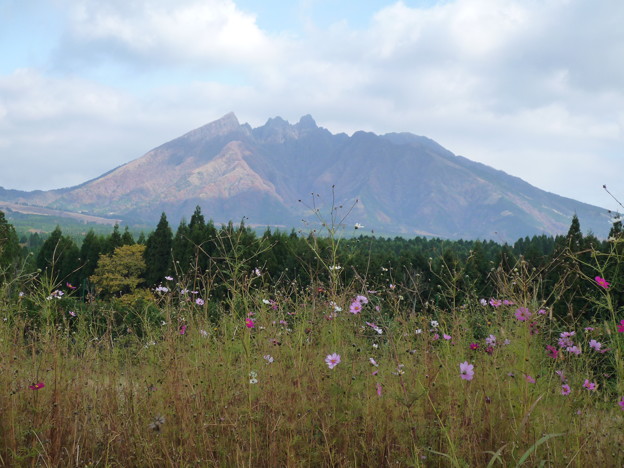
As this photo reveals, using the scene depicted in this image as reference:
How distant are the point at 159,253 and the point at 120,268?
3.79m

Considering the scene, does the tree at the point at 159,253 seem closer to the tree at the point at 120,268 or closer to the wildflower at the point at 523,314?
the tree at the point at 120,268

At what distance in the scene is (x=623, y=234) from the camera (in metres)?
3.36

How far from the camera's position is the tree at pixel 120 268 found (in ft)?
113

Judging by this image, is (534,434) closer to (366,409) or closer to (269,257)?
(366,409)

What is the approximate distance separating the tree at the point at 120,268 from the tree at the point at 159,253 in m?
1.24

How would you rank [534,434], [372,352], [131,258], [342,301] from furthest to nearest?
[131,258]
[372,352]
[342,301]
[534,434]

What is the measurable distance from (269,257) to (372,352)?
73.3 ft

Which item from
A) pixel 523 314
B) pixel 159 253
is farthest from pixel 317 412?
pixel 159 253

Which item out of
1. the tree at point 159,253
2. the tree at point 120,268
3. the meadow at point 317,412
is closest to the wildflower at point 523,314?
the meadow at point 317,412

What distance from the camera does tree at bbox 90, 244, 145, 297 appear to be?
34.5 metres

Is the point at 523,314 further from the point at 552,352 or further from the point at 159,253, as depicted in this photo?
the point at 159,253

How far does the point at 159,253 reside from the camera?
33.4 meters

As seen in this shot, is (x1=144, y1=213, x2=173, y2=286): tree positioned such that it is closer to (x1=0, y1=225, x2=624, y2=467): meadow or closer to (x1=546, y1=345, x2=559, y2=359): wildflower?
(x1=0, y1=225, x2=624, y2=467): meadow

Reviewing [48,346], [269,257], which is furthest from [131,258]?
[48,346]
